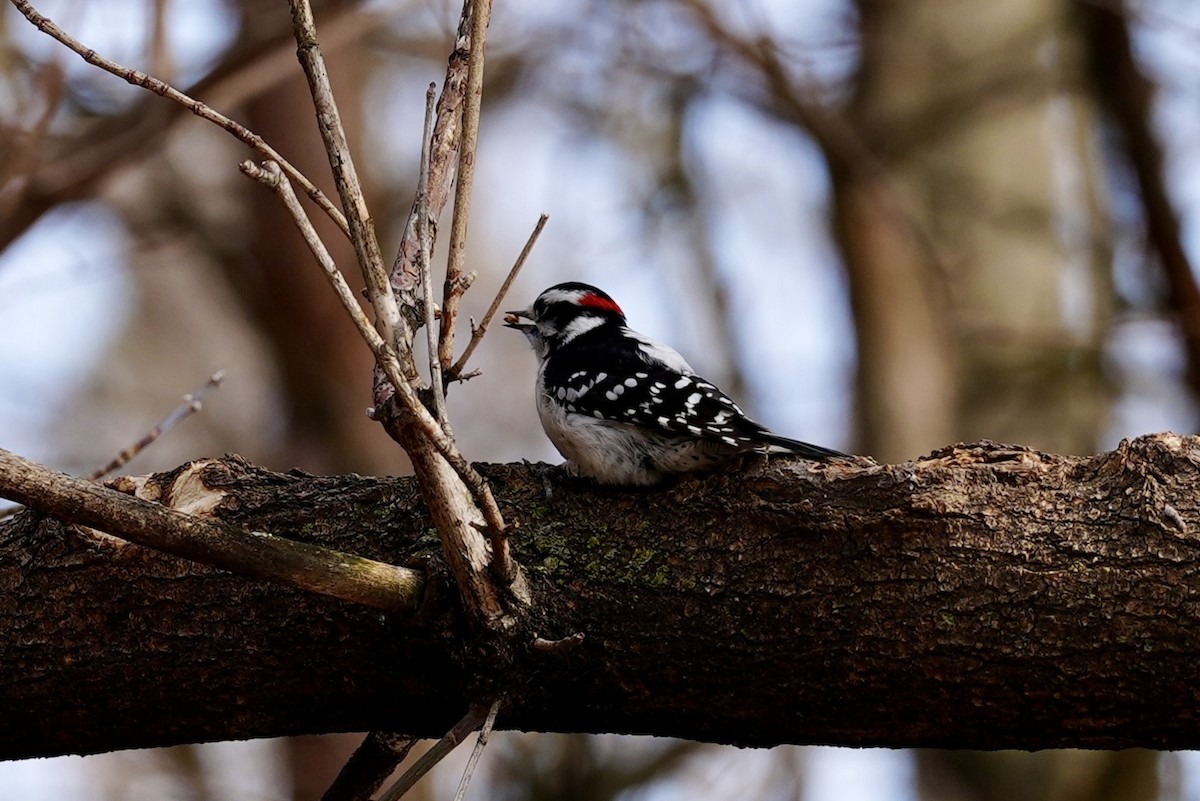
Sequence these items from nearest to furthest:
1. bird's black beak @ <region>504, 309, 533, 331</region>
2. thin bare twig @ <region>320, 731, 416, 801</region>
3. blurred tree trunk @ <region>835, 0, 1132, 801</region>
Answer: thin bare twig @ <region>320, 731, 416, 801</region>, bird's black beak @ <region>504, 309, 533, 331</region>, blurred tree trunk @ <region>835, 0, 1132, 801</region>

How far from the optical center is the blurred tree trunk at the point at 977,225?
255 inches

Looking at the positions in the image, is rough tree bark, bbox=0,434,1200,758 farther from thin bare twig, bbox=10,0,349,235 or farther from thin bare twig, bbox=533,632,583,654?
thin bare twig, bbox=10,0,349,235

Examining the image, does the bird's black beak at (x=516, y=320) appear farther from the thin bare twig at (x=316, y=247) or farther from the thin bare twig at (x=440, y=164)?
the thin bare twig at (x=316, y=247)

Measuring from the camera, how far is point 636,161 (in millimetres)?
9133

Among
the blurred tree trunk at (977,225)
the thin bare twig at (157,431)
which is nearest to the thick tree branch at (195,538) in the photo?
the thin bare twig at (157,431)

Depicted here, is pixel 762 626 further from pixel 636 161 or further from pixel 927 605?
pixel 636 161

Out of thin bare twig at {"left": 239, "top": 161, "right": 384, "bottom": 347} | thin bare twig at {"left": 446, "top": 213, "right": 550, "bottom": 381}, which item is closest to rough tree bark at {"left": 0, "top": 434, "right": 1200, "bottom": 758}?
thin bare twig at {"left": 446, "top": 213, "right": 550, "bottom": 381}

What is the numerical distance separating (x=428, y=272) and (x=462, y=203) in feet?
0.73

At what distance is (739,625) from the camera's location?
256cm

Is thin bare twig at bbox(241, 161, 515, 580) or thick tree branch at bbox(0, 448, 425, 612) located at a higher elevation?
thin bare twig at bbox(241, 161, 515, 580)

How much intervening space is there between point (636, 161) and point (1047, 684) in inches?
280

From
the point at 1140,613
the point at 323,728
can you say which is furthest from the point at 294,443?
the point at 1140,613

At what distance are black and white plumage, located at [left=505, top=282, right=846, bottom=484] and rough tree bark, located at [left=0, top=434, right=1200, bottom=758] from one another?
1.06 ft

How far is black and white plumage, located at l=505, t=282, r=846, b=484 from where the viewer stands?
10.2 ft
